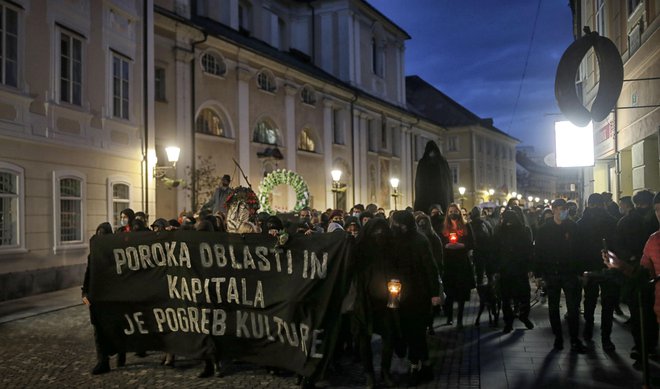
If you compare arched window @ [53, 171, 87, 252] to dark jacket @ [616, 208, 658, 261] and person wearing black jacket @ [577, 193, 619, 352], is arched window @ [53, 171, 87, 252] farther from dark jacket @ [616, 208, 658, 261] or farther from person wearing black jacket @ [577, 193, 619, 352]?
dark jacket @ [616, 208, 658, 261]

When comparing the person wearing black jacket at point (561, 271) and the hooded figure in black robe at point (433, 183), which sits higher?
the hooded figure in black robe at point (433, 183)

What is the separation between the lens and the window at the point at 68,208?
14.2m

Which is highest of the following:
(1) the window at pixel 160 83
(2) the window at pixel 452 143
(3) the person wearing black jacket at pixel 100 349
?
(2) the window at pixel 452 143

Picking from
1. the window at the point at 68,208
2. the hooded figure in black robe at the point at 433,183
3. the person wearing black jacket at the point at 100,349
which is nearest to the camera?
the person wearing black jacket at the point at 100,349

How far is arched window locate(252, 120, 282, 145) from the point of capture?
2645 cm

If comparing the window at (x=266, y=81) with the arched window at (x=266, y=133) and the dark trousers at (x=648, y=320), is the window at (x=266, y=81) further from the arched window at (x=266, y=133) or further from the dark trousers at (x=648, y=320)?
the dark trousers at (x=648, y=320)

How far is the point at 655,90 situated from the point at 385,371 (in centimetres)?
953

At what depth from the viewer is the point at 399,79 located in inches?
1741

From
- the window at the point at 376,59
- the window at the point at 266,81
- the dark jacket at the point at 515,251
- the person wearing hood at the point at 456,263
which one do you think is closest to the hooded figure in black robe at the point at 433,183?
the person wearing hood at the point at 456,263

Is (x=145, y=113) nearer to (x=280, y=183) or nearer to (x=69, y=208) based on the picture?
(x=69, y=208)

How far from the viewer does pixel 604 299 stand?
780 centimetres

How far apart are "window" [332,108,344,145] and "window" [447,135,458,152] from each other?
86.0 ft

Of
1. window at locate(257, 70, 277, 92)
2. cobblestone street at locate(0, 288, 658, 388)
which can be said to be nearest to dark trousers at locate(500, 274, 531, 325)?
cobblestone street at locate(0, 288, 658, 388)

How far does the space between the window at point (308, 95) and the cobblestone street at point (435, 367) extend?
72.6ft
